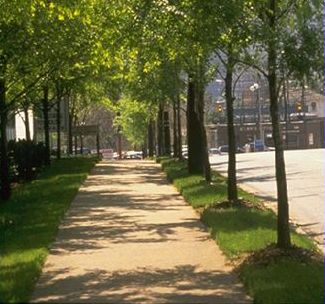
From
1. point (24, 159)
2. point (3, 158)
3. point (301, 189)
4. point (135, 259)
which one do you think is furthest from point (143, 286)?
point (24, 159)

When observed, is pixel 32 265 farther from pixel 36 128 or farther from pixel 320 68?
pixel 36 128

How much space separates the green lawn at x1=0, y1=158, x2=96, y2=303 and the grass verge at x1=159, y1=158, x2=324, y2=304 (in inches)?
95.6

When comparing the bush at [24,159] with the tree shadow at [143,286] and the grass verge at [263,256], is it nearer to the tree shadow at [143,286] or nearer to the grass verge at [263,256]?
the grass verge at [263,256]

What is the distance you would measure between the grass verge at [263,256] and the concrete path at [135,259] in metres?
0.20

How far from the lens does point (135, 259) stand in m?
10.1

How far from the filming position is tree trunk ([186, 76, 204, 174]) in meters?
24.2

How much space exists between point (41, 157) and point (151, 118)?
79.4ft

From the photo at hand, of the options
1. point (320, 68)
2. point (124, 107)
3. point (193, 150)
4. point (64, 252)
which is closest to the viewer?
point (320, 68)

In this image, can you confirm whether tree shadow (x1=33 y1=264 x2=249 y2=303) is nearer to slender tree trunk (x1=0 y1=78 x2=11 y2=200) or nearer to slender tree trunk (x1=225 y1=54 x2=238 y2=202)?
slender tree trunk (x1=225 y1=54 x2=238 y2=202)

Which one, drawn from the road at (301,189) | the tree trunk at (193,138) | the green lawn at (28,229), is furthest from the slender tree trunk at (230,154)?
the tree trunk at (193,138)

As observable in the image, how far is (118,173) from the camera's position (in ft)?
98.3

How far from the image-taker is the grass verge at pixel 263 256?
751 cm

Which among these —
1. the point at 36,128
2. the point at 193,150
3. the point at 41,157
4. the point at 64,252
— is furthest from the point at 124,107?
the point at 64,252

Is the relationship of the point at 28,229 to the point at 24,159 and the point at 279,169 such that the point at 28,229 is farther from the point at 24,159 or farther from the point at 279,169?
the point at 24,159
